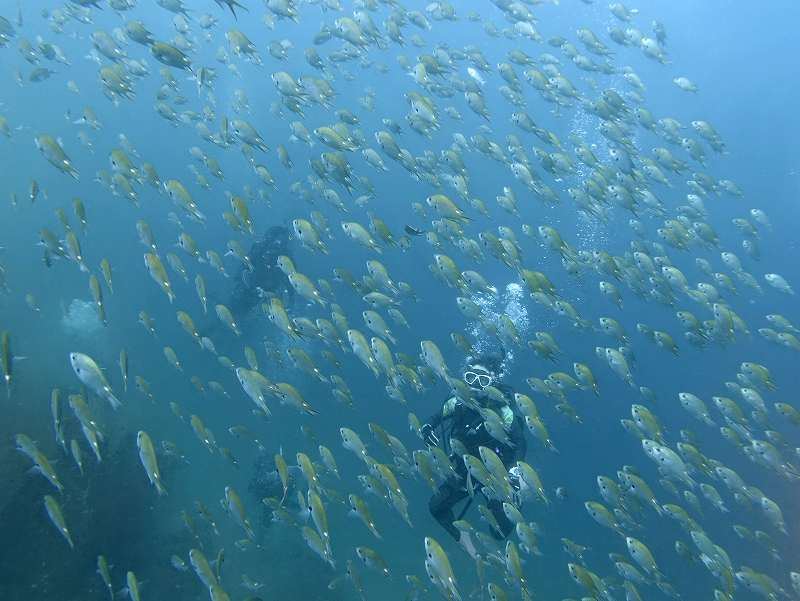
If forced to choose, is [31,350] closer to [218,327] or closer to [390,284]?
[218,327]

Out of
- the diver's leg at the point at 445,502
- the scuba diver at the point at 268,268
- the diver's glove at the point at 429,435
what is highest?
the diver's glove at the point at 429,435

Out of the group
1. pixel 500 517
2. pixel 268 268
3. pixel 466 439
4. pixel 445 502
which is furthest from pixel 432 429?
pixel 268 268

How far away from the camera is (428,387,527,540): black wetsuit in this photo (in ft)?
27.2

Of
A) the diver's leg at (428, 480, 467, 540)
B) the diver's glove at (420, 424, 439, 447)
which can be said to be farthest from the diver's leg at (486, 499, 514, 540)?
the diver's glove at (420, 424, 439, 447)

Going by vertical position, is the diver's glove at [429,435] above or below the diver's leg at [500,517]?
above

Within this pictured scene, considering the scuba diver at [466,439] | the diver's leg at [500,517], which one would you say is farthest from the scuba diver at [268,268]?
the diver's leg at [500,517]

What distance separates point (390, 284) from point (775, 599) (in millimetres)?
7903

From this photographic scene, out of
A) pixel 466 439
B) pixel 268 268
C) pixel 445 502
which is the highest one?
pixel 466 439

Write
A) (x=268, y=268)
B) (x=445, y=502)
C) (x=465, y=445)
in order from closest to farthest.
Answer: (x=465, y=445) → (x=445, y=502) → (x=268, y=268)

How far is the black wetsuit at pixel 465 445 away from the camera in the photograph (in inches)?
327

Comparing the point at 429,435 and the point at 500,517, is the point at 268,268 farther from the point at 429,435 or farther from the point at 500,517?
the point at 500,517

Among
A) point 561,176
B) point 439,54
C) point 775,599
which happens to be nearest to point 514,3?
point 439,54

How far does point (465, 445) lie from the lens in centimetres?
822

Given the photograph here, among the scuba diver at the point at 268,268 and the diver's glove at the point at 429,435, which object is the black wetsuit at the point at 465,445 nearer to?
the diver's glove at the point at 429,435
